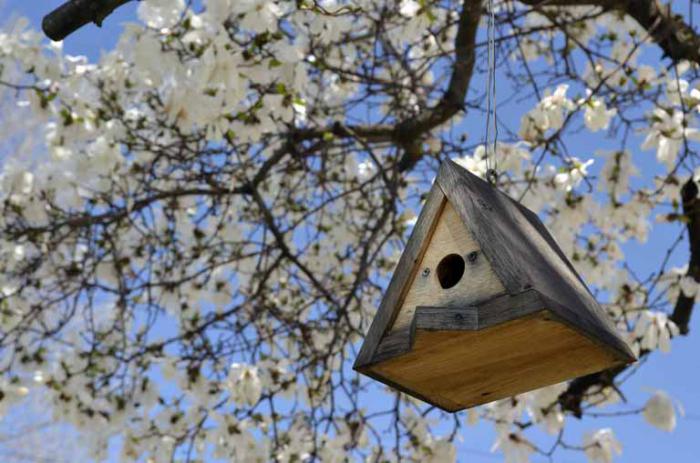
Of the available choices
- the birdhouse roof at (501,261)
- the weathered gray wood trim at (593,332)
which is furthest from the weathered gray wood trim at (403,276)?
the weathered gray wood trim at (593,332)

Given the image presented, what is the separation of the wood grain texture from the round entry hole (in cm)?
5

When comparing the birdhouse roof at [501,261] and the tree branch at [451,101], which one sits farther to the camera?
the tree branch at [451,101]

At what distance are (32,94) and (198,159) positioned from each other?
0.52 meters

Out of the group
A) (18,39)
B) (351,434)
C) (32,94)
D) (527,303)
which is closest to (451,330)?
(527,303)

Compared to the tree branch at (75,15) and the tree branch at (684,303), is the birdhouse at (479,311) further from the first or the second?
the tree branch at (684,303)

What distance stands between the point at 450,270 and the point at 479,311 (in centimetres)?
13

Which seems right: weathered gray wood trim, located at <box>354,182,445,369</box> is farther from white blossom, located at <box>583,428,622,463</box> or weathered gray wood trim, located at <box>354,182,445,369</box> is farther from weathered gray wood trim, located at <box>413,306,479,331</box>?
white blossom, located at <box>583,428,622,463</box>

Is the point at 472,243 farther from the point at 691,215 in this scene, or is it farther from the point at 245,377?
the point at 691,215

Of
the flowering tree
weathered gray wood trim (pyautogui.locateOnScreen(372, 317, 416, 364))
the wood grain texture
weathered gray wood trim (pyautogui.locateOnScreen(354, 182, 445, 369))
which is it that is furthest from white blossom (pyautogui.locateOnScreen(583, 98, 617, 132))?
weathered gray wood trim (pyautogui.locateOnScreen(372, 317, 416, 364))

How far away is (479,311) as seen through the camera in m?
1.17

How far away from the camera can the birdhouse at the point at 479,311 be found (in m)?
1.16

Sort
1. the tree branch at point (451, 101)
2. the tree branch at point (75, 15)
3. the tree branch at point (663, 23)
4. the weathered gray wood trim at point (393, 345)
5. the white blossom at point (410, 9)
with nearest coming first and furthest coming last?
1. the weathered gray wood trim at point (393, 345)
2. the tree branch at point (75, 15)
3. the tree branch at point (663, 23)
4. the white blossom at point (410, 9)
5. the tree branch at point (451, 101)

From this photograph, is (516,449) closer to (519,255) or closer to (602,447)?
(602,447)

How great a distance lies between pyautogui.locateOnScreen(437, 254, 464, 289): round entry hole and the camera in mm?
1273
